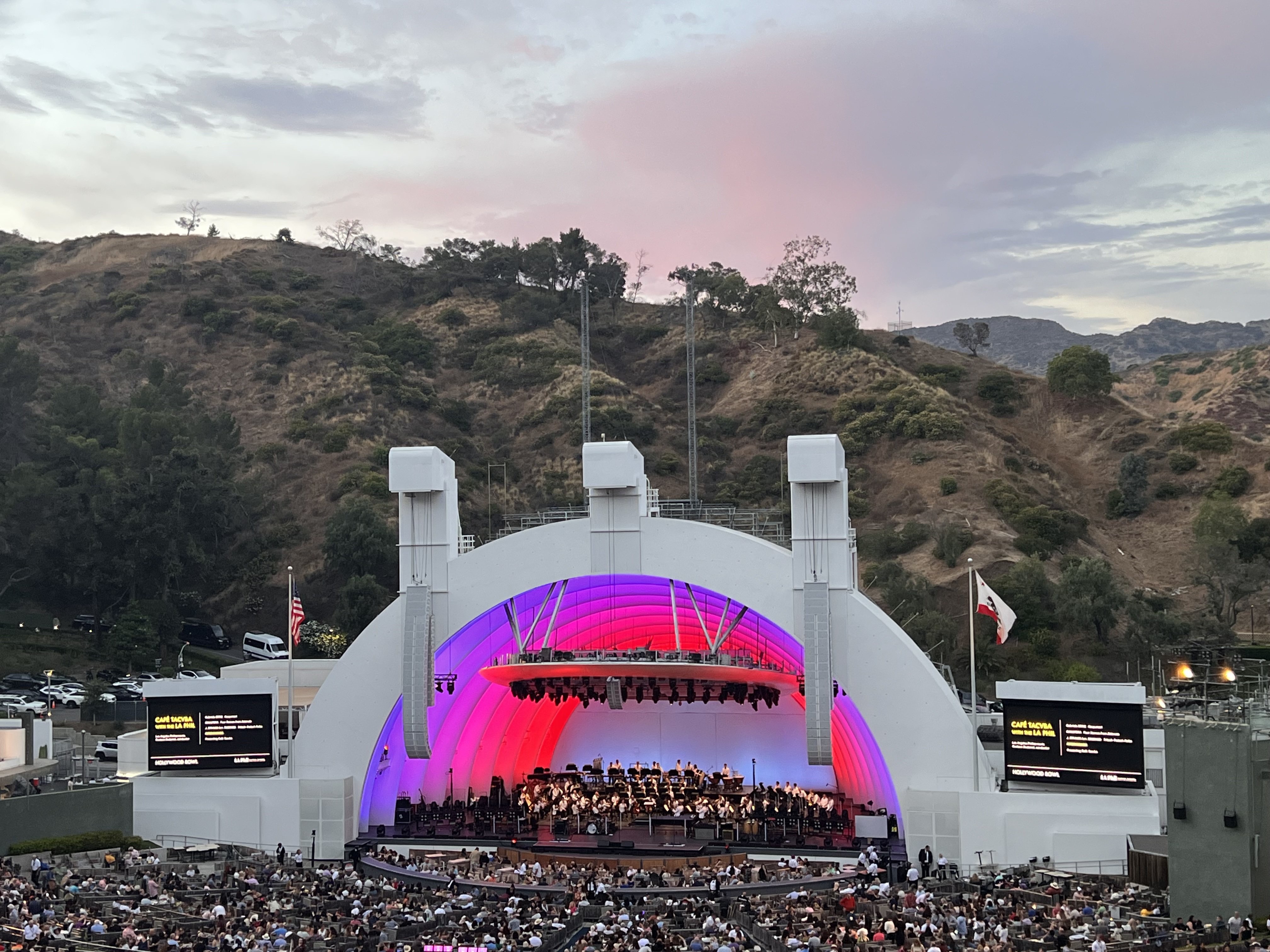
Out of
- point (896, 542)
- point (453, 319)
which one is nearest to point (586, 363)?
point (896, 542)

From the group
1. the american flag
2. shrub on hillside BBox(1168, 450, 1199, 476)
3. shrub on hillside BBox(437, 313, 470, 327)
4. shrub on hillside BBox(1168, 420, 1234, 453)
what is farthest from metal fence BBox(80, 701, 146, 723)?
shrub on hillside BBox(1168, 420, 1234, 453)

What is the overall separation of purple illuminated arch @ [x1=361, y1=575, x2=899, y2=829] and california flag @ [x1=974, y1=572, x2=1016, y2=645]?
4.21 metres

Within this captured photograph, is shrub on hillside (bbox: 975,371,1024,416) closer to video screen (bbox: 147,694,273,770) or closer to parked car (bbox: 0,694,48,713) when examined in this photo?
parked car (bbox: 0,694,48,713)

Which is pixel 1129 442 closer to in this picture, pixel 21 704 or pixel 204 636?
pixel 204 636

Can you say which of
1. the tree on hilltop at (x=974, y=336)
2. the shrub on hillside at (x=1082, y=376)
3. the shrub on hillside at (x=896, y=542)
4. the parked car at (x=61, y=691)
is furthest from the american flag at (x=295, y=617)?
the tree on hilltop at (x=974, y=336)

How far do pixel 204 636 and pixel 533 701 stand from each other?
3653 cm

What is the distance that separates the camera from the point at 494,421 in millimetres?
104000

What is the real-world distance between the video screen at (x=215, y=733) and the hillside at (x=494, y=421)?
3594cm

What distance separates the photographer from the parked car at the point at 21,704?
5116 cm

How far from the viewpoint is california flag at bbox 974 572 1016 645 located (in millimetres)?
32812

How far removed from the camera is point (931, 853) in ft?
109

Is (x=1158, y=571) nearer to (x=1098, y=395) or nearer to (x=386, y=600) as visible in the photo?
(x=1098, y=395)

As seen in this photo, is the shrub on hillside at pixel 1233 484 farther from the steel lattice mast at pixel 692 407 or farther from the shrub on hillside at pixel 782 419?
the steel lattice mast at pixel 692 407

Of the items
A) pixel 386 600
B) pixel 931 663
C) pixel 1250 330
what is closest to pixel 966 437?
pixel 386 600
